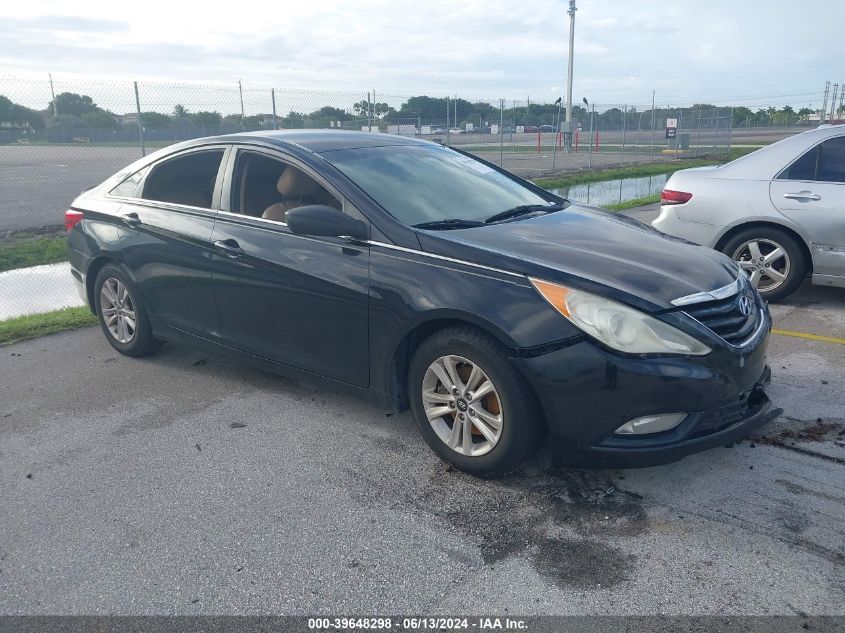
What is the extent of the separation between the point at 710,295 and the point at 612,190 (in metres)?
14.9

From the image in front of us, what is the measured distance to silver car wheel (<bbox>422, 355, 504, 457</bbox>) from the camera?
344cm

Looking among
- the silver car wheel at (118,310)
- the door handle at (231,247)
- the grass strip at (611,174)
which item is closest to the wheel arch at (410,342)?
the door handle at (231,247)

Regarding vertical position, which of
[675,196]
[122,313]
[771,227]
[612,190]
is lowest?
[612,190]

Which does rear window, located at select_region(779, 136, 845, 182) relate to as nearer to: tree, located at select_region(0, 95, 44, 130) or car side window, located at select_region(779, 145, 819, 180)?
car side window, located at select_region(779, 145, 819, 180)

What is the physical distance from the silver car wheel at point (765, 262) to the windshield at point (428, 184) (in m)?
2.68

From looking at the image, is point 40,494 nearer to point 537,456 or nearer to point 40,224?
point 537,456

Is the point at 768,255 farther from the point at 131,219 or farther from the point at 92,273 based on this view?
the point at 92,273

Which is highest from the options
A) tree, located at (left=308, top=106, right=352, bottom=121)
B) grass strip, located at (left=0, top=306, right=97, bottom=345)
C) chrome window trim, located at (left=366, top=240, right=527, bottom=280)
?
tree, located at (left=308, top=106, right=352, bottom=121)

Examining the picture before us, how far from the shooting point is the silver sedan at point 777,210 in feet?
20.3

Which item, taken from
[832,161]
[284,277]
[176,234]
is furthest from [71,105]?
[832,161]

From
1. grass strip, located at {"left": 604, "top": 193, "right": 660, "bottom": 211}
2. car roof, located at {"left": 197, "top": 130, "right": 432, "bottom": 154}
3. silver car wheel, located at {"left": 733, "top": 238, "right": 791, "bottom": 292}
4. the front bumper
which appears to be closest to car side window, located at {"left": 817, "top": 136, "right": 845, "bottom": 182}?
silver car wheel, located at {"left": 733, "top": 238, "right": 791, "bottom": 292}

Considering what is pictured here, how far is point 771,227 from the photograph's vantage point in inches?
256

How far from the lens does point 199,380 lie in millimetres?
5074

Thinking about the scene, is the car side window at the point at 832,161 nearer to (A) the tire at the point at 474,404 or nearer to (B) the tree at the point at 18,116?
(A) the tire at the point at 474,404
